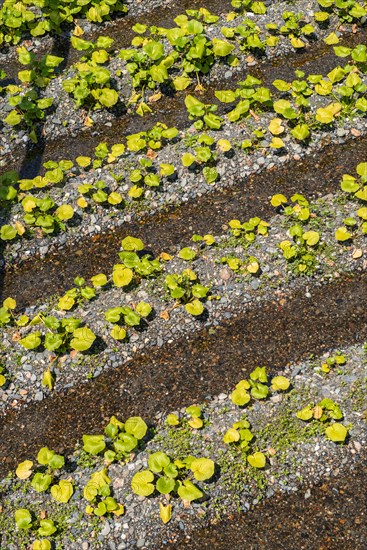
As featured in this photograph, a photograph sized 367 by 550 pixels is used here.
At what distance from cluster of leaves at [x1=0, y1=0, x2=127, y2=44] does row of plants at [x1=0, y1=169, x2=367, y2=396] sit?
135 inches

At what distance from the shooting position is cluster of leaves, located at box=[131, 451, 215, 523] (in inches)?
168

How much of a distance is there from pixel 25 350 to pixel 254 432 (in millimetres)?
2017

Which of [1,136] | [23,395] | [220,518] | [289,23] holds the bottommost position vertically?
[220,518]

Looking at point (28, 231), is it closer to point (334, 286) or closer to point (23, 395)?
point (23, 395)

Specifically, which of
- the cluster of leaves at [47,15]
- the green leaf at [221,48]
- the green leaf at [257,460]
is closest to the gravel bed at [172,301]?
the green leaf at [257,460]

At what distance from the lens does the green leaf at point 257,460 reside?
14.4 feet

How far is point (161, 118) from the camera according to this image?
660 cm

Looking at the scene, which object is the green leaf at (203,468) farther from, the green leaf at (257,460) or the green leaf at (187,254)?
the green leaf at (187,254)

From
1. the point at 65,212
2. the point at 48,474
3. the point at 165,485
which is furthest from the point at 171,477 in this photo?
the point at 65,212

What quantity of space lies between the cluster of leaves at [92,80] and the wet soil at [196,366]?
2933 millimetres

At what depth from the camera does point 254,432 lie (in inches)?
180

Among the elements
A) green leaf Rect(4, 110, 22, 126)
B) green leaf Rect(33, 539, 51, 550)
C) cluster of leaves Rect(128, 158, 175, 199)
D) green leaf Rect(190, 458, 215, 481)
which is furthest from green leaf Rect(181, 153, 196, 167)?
green leaf Rect(33, 539, 51, 550)

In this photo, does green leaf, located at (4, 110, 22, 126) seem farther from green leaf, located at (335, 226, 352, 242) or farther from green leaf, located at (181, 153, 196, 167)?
green leaf, located at (335, 226, 352, 242)

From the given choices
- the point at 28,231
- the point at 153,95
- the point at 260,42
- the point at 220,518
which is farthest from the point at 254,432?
the point at 260,42
